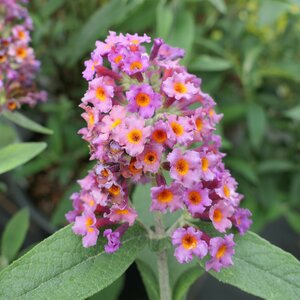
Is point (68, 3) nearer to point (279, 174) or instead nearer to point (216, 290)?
point (279, 174)

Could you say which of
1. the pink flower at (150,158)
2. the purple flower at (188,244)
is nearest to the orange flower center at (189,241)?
the purple flower at (188,244)

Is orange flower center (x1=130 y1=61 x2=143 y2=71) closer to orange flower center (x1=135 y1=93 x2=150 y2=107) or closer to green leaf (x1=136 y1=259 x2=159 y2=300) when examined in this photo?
orange flower center (x1=135 y1=93 x2=150 y2=107)

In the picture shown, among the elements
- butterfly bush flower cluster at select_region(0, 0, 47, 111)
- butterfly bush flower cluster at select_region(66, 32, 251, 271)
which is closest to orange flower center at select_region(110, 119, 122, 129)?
butterfly bush flower cluster at select_region(66, 32, 251, 271)

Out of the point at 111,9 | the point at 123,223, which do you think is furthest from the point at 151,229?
the point at 111,9

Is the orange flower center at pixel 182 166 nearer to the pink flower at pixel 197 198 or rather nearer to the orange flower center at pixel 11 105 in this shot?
the pink flower at pixel 197 198

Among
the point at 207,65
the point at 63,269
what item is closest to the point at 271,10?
the point at 207,65

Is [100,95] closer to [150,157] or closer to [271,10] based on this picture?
[150,157]
